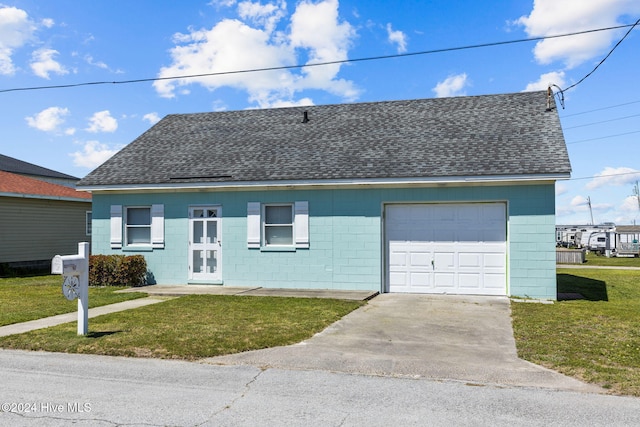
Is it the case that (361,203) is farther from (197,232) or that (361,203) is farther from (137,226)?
(137,226)

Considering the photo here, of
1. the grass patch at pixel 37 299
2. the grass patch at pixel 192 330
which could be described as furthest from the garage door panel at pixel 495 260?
the grass patch at pixel 37 299

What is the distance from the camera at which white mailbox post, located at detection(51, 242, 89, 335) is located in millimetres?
8086

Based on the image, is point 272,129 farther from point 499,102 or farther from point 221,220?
point 499,102

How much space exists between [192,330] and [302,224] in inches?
262

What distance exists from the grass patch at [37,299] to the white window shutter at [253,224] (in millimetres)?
3405

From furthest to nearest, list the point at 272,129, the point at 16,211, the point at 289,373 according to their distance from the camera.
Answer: the point at 16,211 → the point at 272,129 → the point at 289,373

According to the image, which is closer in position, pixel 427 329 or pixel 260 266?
pixel 427 329

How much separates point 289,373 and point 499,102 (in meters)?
14.0

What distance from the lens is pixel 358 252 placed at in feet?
48.2

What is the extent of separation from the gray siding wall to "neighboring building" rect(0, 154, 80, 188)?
12363 mm

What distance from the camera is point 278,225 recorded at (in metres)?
15.4

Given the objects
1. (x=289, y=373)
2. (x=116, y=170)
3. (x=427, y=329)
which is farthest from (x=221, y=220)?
(x=289, y=373)

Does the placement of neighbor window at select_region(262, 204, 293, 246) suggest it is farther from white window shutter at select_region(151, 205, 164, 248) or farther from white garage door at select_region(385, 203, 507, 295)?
white window shutter at select_region(151, 205, 164, 248)

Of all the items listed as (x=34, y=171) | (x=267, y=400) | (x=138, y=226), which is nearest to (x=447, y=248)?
(x=138, y=226)
